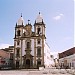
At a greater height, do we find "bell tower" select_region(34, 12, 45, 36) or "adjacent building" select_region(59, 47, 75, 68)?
"bell tower" select_region(34, 12, 45, 36)

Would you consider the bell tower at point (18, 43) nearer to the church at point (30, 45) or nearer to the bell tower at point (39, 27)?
the church at point (30, 45)

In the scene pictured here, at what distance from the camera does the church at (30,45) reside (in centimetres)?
5077

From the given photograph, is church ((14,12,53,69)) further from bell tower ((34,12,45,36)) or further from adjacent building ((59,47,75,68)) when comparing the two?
adjacent building ((59,47,75,68))

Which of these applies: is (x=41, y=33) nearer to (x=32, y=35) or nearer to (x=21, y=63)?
(x=32, y=35)

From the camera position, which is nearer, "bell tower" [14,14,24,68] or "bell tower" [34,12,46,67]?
"bell tower" [34,12,46,67]

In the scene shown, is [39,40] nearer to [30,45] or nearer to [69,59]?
[30,45]

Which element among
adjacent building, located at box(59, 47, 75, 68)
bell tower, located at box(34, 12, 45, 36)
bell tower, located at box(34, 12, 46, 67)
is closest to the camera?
bell tower, located at box(34, 12, 46, 67)

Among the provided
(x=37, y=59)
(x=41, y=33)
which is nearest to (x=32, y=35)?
(x=41, y=33)

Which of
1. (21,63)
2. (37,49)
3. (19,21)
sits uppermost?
(19,21)

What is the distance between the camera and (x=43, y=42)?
51.1 m

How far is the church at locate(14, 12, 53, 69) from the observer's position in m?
50.8

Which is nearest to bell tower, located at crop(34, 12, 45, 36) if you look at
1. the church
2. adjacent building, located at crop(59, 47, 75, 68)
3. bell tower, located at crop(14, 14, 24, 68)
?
the church

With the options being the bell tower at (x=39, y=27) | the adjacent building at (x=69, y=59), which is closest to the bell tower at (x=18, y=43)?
the bell tower at (x=39, y=27)

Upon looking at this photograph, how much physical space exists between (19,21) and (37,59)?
11.1 meters
